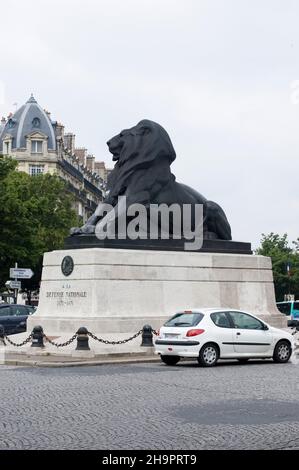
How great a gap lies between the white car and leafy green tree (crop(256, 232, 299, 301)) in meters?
57.4

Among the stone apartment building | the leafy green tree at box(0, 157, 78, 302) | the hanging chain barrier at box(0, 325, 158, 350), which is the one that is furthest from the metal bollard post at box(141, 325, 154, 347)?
the stone apartment building

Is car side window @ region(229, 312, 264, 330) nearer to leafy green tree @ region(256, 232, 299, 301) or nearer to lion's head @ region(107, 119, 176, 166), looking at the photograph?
lion's head @ region(107, 119, 176, 166)

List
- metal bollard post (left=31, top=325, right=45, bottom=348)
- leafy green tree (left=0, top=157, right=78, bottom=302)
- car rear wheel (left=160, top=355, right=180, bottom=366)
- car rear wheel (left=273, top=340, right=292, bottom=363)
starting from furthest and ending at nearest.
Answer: leafy green tree (left=0, top=157, right=78, bottom=302) < metal bollard post (left=31, top=325, right=45, bottom=348) < car rear wheel (left=273, top=340, right=292, bottom=363) < car rear wheel (left=160, top=355, right=180, bottom=366)

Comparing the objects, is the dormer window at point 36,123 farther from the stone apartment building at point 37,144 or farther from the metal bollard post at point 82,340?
the metal bollard post at point 82,340

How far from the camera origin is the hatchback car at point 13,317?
30.8m

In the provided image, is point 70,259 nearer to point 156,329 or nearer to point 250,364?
point 156,329

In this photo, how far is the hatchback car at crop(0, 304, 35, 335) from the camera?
30828mm

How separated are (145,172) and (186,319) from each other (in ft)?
26.5

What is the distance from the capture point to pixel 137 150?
26141mm

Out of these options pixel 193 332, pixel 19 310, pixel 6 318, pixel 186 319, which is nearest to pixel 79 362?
pixel 186 319

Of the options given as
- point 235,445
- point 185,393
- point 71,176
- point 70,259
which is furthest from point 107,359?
point 71,176

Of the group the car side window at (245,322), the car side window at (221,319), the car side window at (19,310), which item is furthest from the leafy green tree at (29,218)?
the car side window at (221,319)

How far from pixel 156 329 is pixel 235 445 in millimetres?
15164

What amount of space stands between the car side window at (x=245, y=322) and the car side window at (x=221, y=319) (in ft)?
0.65
